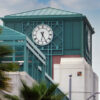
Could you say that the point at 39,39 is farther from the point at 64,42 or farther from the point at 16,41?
the point at 16,41

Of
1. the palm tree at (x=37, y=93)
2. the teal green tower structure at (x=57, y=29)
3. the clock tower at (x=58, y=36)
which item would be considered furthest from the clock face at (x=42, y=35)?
the palm tree at (x=37, y=93)

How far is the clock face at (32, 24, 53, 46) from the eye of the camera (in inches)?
4916

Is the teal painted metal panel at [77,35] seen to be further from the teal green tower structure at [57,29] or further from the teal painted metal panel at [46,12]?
the teal painted metal panel at [46,12]

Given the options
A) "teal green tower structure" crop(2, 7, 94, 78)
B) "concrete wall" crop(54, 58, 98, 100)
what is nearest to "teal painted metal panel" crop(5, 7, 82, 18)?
"teal green tower structure" crop(2, 7, 94, 78)

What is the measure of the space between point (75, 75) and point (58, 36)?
8.68 meters

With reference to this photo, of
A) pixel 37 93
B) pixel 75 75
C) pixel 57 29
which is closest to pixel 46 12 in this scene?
pixel 57 29

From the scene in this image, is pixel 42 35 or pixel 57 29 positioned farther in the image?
pixel 57 29

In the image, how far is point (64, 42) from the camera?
4924 inches

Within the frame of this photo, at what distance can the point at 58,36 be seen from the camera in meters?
126

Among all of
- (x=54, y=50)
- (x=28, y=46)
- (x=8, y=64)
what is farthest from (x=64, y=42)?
(x=8, y=64)

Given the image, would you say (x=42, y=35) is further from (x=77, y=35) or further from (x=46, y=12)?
(x=77, y=35)

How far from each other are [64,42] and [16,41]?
48.8 m

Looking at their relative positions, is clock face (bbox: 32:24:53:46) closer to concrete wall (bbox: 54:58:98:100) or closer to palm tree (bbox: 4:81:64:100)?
concrete wall (bbox: 54:58:98:100)

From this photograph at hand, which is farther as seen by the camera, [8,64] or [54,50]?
[54,50]
